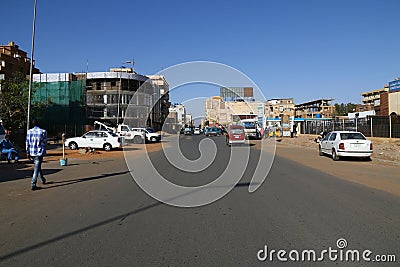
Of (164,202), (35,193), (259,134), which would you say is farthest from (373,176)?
(259,134)

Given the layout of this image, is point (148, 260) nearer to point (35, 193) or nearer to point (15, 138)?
point (35, 193)

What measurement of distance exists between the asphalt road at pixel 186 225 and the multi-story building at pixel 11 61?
48.2 metres

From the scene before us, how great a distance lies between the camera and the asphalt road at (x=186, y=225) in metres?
4.57

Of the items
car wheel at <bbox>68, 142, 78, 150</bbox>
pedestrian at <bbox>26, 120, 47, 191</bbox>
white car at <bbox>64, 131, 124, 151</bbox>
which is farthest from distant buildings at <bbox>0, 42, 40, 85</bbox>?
pedestrian at <bbox>26, 120, 47, 191</bbox>

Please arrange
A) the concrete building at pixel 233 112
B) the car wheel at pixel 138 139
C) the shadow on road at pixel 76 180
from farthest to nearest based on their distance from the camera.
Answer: the concrete building at pixel 233 112
the car wheel at pixel 138 139
the shadow on road at pixel 76 180

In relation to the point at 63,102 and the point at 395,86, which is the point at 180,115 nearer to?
the point at 63,102

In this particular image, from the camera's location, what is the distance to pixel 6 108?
26.1 meters

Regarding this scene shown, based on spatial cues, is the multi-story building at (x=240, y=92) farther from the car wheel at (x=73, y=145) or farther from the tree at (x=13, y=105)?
the tree at (x=13, y=105)

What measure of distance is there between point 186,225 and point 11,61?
200ft

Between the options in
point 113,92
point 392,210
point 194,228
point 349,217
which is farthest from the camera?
point 113,92

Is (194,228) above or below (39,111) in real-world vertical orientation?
below

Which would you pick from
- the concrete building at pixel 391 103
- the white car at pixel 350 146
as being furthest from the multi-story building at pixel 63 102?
the concrete building at pixel 391 103

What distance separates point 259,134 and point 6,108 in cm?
3109

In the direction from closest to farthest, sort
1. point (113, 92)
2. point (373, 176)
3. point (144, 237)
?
point (144, 237) → point (373, 176) → point (113, 92)
